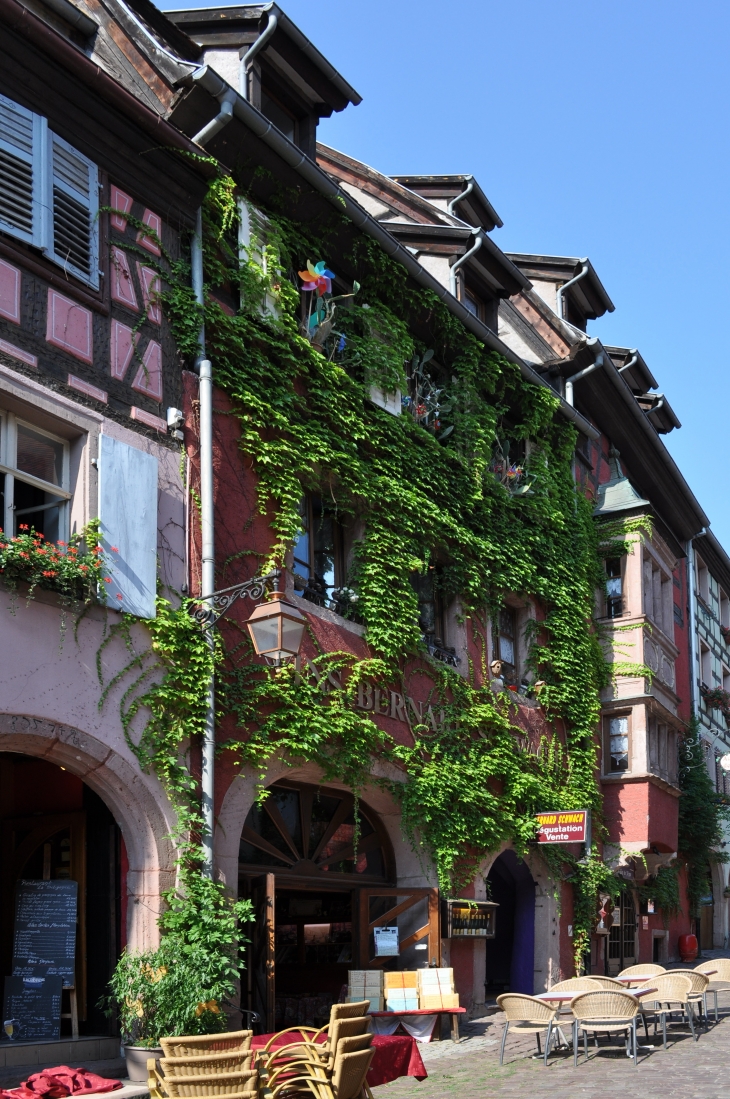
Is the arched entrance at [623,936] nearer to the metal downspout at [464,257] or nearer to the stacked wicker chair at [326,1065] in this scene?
the metal downspout at [464,257]

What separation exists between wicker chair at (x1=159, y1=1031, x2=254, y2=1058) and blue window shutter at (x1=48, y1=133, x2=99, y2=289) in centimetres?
613

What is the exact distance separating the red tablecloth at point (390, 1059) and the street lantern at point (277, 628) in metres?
3.02

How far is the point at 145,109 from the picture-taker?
11.4m

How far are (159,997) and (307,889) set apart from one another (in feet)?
11.8

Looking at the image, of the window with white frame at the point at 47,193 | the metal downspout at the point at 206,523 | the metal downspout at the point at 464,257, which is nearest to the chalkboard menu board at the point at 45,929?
the metal downspout at the point at 206,523

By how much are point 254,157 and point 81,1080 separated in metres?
9.17

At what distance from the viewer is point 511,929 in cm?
1817

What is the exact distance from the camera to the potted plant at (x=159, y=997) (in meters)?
9.82

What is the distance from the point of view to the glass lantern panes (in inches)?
821

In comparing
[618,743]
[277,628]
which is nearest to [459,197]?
[618,743]

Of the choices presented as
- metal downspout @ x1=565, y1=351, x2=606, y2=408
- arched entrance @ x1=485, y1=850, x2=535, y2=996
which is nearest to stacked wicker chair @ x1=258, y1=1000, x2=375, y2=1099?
arched entrance @ x1=485, y1=850, x2=535, y2=996

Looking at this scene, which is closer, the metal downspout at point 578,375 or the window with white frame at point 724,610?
the metal downspout at point 578,375

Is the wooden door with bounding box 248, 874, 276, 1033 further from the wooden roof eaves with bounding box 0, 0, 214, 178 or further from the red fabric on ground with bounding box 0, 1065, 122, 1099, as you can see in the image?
the wooden roof eaves with bounding box 0, 0, 214, 178

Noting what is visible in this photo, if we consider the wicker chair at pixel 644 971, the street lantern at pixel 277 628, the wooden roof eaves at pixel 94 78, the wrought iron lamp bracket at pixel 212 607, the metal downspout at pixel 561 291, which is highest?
the metal downspout at pixel 561 291
